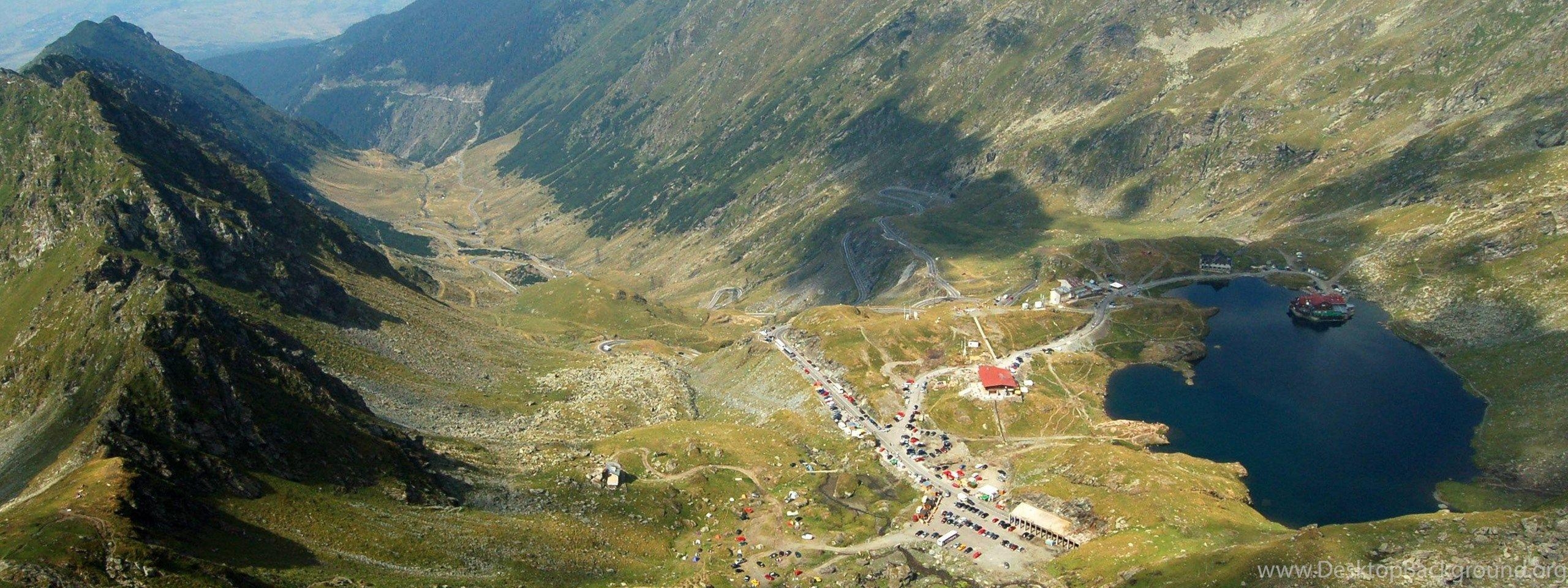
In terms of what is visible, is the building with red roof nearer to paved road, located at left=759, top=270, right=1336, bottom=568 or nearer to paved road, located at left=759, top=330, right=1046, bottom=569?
paved road, located at left=759, top=270, right=1336, bottom=568

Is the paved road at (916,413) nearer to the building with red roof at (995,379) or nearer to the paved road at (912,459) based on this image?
the paved road at (912,459)

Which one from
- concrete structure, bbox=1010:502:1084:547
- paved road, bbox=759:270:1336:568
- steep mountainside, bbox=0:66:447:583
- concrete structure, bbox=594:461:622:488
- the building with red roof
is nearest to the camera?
steep mountainside, bbox=0:66:447:583

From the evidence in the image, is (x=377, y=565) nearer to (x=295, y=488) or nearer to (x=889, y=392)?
(x=295, y=488)

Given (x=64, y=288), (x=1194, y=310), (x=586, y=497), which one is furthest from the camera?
(x=1194, y=310)

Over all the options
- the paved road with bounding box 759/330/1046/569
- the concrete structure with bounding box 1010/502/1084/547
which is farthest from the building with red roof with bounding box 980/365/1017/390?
the concrete structure with bounding box 1010/502/1084/547

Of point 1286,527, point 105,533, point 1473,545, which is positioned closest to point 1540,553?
point 1473,545

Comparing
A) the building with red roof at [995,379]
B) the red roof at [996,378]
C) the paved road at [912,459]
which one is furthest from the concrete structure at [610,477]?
the red roof at [996,378]
